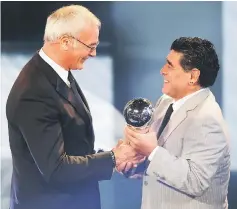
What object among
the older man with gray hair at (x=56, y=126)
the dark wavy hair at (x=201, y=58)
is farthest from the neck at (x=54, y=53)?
the dark wavy hair at (x=201, y=58)

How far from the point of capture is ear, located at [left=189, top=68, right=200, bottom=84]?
63.9 inches

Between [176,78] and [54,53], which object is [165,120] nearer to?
[176,78]

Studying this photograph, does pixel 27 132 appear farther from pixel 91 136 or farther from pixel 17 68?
pixel 17 68

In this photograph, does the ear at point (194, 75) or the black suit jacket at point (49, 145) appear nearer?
the black suit jacket at point (49, 145)

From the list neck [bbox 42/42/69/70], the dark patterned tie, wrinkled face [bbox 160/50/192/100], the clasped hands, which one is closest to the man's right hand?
the clasped hands

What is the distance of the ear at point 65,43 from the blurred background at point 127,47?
984 mm

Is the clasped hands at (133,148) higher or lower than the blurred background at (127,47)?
lower

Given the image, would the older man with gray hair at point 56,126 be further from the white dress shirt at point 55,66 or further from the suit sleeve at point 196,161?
the suit sleeve at point 196,161

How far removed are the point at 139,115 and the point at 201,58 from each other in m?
0.28

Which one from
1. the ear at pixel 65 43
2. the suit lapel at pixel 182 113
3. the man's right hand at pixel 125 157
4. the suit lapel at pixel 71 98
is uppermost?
the ear at pixel 65 43

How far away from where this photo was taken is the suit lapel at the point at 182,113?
5.27ft

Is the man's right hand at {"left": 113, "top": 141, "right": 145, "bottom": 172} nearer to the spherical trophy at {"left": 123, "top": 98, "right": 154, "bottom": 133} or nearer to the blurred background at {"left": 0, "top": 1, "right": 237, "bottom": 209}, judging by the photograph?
the spherical trophy at {"left": 123, "top": 98, "right": 154, "bottom": 133}

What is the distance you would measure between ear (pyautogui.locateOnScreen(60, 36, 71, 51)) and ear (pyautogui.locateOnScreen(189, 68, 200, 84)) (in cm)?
42

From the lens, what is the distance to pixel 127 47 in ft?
8.26
